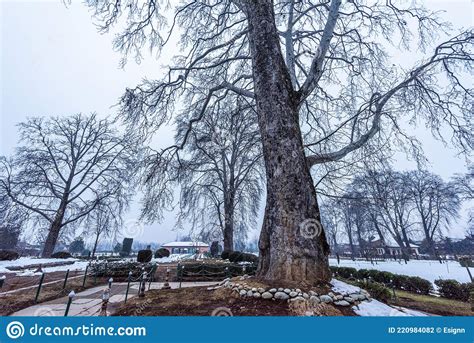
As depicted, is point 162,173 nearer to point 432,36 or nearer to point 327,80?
point 327,80

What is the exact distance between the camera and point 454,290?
8297 mm

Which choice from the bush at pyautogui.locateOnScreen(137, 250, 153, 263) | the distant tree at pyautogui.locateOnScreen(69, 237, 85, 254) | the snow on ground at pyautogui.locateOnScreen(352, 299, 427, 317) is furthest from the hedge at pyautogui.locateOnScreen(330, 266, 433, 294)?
the distant tree at pyautogui.locateOnScreen(69, 237, 85, 254)

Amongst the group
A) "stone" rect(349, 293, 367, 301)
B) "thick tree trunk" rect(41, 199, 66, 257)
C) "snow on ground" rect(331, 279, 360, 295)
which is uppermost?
"thick tree trunk" rect(41, 199, 66, 257)

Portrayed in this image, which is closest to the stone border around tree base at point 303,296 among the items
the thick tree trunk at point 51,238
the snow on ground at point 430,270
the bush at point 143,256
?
the snow on ground at point 430,270

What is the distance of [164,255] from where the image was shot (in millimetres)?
27062

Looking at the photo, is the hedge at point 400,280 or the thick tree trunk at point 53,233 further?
the thick tree trunk at point 53,233

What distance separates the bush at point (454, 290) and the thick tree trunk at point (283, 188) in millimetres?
8588

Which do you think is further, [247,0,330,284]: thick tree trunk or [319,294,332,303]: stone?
[247,0,330,284]: thick tree trunk

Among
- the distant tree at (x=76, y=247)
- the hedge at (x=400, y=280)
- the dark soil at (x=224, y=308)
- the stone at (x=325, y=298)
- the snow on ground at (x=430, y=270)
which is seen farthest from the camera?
the distant tree at (x=76, y=247)

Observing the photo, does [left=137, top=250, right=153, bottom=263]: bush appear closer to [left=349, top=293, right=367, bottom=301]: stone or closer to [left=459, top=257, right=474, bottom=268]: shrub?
[left=349, top=293, right=367, bottom=301]: stone

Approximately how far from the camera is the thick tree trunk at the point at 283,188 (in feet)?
10.9

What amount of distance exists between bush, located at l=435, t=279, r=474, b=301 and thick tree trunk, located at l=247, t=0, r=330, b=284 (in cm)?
859

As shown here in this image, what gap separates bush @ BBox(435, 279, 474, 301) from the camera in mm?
7980

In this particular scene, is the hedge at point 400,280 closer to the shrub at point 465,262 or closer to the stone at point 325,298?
the shrub at point 465,262
